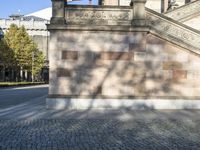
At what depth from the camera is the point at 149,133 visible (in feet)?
34.8

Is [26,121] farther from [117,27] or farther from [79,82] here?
[117,27]

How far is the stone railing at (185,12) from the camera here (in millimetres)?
26641

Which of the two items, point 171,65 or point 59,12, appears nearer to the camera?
point 59,12

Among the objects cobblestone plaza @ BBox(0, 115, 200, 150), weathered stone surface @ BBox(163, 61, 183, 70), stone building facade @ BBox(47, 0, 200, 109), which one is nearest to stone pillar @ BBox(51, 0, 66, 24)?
stone building facade @ BBox(47, 0, 200, 109)

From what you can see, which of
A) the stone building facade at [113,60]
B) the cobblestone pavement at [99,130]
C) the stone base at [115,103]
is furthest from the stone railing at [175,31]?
the cobblestone pavement at [99,130]

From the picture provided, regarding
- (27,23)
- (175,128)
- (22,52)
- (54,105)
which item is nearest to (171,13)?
(54,105)

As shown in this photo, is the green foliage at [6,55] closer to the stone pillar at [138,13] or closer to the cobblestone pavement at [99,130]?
the stone pillar at [138,13]

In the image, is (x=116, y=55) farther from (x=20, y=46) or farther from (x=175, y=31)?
(x=20, y=46)

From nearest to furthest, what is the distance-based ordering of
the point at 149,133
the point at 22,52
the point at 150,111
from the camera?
the point at 149,133 < the point at 150,111 < the point at 22,52

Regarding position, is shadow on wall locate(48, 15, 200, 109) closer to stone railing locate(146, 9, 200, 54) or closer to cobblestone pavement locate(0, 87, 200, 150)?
stone railing locate(146, 9, 200, 54)

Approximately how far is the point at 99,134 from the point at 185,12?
1836 centimetres

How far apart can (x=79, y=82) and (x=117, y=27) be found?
282 centimetres

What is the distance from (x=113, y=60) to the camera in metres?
17.2

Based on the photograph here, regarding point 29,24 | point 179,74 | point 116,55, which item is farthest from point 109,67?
point 29,24
